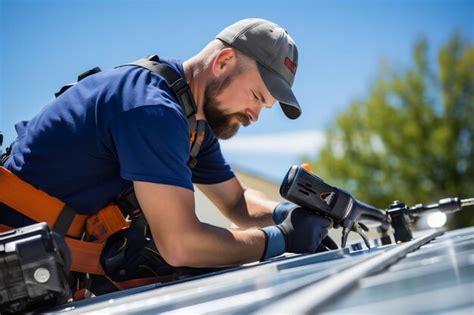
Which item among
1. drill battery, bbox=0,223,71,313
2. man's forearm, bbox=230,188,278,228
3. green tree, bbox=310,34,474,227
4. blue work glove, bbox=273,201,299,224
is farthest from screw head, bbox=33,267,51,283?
green tree, bbox=310,34,474,227

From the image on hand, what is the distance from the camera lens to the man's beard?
2.67 metres

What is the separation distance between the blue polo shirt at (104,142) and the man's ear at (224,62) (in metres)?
0.33

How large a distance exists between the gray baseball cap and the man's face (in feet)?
0.15

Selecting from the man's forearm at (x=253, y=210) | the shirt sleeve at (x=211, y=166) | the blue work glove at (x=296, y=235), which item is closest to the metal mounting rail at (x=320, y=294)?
the blue work glove at (x=296, y=235)

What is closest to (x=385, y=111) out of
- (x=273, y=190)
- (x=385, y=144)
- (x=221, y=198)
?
(x=385, y=144)

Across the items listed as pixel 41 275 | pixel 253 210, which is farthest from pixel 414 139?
pixel 41 275

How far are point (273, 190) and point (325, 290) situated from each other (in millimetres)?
9317

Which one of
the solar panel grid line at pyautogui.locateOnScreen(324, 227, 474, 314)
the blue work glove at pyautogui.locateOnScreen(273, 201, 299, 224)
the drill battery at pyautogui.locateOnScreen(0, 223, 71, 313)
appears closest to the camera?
the solar panel grid line at pyautogui.locateOnScreen(324, 227, 474, 314)

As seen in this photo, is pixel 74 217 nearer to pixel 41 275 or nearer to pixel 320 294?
pixel 41 275

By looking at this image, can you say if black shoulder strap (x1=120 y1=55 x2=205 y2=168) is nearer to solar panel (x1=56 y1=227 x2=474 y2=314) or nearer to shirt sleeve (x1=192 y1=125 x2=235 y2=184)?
shirt sleeve (x1=192 y1=125 x2=235 y2=184)

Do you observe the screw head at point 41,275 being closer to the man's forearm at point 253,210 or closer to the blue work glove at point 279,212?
the blue work glove at point 279,212

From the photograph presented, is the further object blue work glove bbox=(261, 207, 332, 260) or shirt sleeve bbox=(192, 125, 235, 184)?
shirt sleeve bbox=(192, 125, 235, 184)

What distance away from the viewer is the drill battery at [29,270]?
148 cm

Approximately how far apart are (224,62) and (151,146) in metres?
0.72
